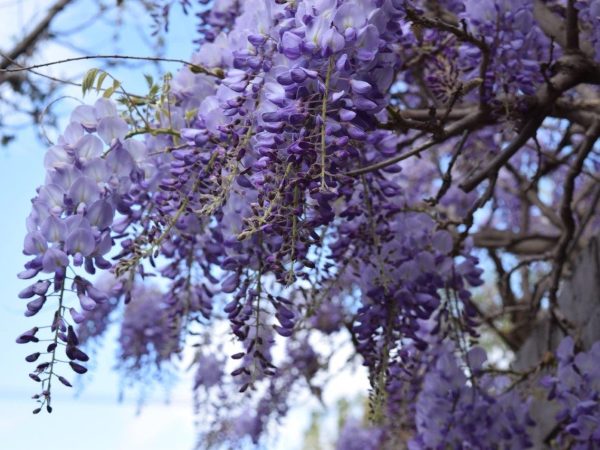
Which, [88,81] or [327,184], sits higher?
[88,81]

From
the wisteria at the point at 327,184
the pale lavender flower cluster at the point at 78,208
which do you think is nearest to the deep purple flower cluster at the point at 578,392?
the wisteria at the point at 327,184

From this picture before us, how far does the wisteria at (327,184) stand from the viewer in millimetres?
1374

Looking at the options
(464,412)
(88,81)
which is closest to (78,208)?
(88,81)

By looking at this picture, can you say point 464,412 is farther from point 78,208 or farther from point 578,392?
point 78,208

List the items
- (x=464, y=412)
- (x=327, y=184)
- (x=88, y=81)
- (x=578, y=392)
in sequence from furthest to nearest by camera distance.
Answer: (x=464, y=412), (x=578, y=392), (x=88, y=81), (x=327, y=184)

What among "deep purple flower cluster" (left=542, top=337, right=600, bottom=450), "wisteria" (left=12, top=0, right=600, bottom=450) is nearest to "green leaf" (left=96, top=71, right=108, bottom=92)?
"wisteria" (left=12, top=0, right=600, bottom=450)

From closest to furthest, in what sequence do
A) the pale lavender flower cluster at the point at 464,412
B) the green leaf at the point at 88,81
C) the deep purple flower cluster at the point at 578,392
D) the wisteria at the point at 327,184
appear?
the wisteria at the point at 327,184 < the green leaf at the point at 88,81 < the deep purple flower cluster at the point at 578,392 < the pale lavender flower cluster at the point at 464,412

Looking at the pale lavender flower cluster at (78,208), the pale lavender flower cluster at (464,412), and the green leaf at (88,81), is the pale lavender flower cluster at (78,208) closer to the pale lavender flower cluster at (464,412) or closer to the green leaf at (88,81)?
the green leaf at (88,81)

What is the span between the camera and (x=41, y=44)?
374cm

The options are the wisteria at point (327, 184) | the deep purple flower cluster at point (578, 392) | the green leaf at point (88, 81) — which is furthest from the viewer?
the deep purple flower cluster at point (578, 392)

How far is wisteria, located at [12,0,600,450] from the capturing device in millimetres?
1374

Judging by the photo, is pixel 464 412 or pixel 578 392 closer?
pixel 578 392

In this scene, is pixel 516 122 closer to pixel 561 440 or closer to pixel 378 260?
pixel 378 260

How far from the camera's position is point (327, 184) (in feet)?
4.54
